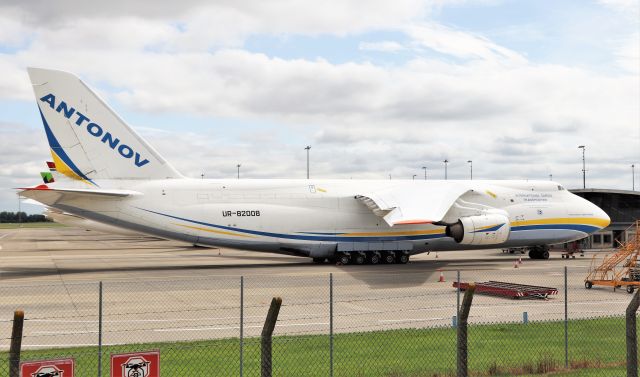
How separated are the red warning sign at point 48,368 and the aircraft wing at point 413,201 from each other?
21.0 m

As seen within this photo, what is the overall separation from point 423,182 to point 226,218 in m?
11.7

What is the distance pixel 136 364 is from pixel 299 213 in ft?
82.3

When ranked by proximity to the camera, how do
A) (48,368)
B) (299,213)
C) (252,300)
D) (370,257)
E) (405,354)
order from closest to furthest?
(48,368)
(405,354)
(252,300)
(299,213)
(370,257)

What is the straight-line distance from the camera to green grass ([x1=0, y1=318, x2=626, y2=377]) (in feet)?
39.0

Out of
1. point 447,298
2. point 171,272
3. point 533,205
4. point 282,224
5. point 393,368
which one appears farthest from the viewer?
point 533,205

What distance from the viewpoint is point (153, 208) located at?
3103 centimetres

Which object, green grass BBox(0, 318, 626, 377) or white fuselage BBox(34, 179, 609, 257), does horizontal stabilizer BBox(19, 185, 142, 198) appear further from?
green grass BBox(0, 318, 626, 377)

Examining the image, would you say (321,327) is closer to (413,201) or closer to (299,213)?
(299,213)

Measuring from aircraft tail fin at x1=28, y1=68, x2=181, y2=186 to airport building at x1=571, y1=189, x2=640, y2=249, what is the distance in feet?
129

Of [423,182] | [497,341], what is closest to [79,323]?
[497,341]

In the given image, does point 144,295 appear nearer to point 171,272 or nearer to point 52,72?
point 171,272

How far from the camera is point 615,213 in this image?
56031 millimetres

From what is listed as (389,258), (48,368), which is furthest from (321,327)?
(389,258)

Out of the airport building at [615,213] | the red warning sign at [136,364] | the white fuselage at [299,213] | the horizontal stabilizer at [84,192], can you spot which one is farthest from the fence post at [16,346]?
the airport building at [615,213]
